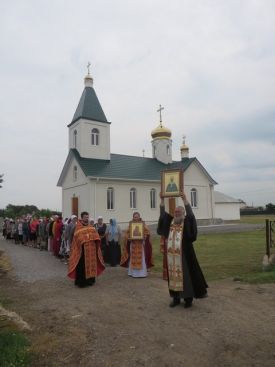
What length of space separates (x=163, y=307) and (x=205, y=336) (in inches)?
63.2

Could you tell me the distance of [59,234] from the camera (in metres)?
14.8

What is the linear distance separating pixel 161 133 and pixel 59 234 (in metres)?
23.1

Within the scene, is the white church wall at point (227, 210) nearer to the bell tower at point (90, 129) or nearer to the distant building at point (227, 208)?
the distant building at point (227, 208)

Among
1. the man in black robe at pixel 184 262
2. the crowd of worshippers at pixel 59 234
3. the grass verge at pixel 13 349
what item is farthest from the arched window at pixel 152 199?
the grass verge at pixel 13 349

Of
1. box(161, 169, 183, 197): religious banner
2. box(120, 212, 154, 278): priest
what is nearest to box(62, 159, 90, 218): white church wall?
box(120, 212, 154, 278): priest

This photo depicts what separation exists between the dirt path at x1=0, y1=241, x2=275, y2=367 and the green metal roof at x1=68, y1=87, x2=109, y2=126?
23066 mm

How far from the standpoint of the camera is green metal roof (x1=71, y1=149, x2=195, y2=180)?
28397 mm

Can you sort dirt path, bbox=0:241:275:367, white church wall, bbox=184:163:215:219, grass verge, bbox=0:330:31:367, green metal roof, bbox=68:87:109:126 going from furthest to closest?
1. white church wall, bbox=184:163:215:219
2. green metal roof, bbox=68:87:109:126
3. dirt path, bbox=0:241:275:367
4. grass verge, bbox=0:330:31:367

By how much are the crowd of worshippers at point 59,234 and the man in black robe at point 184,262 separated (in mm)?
4207

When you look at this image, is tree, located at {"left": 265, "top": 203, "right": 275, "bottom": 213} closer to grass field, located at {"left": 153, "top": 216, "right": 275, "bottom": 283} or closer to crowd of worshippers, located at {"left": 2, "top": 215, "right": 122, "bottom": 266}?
crowd of worshippers, located at {"left": 2, "top": 215, "right": 122, "bottom": 266}

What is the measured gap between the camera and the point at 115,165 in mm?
30391

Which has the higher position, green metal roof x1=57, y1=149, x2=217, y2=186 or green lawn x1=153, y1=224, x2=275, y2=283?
green metal roof x1=57, y1=149, x2=217, y2=186

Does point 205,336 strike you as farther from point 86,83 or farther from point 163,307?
point 86,83

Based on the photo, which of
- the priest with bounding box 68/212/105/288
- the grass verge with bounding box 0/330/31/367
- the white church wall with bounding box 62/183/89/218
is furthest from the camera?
the white church wall with bounding box 62/183/89/218
